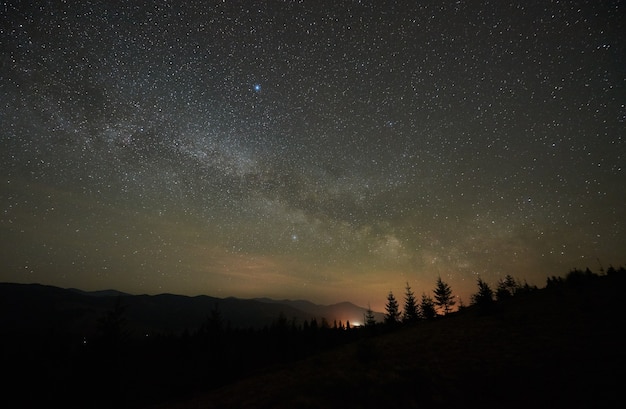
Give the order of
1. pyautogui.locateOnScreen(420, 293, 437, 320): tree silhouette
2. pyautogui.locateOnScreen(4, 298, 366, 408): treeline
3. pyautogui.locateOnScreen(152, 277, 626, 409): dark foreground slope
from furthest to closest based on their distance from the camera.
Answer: pyautogui.locateOnScreen(420, 293, 437, 320): tree silhouette, pyautogui.locateOnScreen(4, 298, 366, 408): treeline, pyautogui.locateOnScreen(152, 277, 626, 409): dark foreground slope

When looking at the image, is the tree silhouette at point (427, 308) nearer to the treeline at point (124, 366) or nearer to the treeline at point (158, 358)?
the treeline at point (158, 358)

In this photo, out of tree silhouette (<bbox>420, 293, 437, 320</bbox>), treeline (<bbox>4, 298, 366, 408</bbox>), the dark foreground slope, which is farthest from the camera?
tree silhouette (<bbox>420, 293, 437, 320</bbox>)

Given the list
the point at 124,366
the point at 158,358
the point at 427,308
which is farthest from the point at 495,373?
the point at 158,358

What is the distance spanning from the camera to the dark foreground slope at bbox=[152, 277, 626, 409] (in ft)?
32.3

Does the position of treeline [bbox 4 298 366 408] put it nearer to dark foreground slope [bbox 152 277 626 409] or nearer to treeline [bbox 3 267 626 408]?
treeline [bbox 3 267 626 408]

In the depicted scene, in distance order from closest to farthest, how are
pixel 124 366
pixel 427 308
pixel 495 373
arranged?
pixel 495 373 → pixel 124 366 → pixel 427 308

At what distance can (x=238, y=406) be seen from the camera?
521 inches

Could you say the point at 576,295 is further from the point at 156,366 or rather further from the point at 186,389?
the point at 156,366

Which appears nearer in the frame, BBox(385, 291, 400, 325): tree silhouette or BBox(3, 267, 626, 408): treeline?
BBox(3, 267, 626, 408): treeline

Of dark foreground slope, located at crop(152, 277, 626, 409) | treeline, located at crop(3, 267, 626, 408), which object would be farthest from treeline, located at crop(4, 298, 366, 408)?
dark foreground slope, located at crop(152, 277, 626, 409)

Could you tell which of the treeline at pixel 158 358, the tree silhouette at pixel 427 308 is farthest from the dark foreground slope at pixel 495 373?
the tree silhouette at pixel 427 308

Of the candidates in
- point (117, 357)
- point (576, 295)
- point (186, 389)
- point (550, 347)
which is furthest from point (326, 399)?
point (576, 295)

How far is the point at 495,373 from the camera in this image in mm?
12438

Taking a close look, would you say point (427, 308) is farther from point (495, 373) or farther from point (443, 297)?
point (495, 373)
